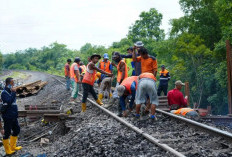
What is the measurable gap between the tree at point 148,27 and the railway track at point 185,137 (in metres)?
57.7

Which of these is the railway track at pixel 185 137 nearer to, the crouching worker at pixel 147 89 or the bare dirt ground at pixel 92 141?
the bare dirt ground at pixel 92 141

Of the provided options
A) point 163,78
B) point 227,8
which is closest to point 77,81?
point 163,78

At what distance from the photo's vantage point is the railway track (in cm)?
474

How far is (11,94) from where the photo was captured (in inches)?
273

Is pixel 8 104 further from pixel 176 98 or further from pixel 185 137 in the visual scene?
pixel 176 98

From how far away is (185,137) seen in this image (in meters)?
5.80

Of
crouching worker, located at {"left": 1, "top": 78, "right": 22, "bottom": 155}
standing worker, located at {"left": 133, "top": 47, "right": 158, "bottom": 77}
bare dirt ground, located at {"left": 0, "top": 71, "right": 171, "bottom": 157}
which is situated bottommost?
bare dirt ground, located at {"left": 0, "top": 71, "right": 171, "bottom": 157}

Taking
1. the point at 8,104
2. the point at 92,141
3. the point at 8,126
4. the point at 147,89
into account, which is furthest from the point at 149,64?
the point at 8,126

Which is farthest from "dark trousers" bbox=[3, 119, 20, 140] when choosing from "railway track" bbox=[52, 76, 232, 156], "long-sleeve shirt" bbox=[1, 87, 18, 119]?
"railway track" bbox=[52, 76, 232, 156]

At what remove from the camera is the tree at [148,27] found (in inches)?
2554

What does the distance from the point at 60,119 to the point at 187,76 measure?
29161mm

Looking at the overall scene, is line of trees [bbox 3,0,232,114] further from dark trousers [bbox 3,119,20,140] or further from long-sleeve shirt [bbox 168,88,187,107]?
dark trousers [bbox 3,119,20,140]

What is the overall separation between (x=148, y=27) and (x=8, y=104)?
62.2 meters

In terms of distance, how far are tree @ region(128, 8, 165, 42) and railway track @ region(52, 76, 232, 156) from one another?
5766 centimetres
